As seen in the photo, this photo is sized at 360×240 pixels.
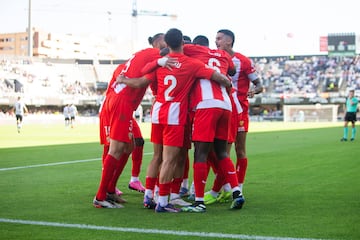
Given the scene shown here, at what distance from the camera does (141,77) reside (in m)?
7.16

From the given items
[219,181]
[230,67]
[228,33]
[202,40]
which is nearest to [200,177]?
[219,181]

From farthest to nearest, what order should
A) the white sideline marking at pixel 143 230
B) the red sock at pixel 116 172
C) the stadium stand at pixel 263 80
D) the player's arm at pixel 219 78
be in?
1. the stadium stand at pixel 263 80
2. the red sock at pixel 116 172
3. the player's arm at pixel 219 78
4. the white sideline marking at pixel 143 230

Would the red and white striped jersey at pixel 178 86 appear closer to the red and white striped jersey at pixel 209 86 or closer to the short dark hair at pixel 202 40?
the red and white striped jersey at pixel 209 86

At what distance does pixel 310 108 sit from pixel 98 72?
36.0 m

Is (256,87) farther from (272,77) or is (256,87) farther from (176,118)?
(272,77)

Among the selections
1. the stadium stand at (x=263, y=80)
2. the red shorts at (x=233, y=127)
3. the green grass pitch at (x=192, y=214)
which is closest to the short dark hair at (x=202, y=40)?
the red shorts at (x=233, y=127)

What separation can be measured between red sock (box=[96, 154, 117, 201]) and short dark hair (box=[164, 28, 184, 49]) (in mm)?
1622

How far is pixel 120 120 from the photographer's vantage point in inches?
282

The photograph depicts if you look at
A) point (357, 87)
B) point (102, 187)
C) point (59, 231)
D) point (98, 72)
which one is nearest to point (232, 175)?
point (102, 187)

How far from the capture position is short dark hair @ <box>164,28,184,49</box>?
6695mm

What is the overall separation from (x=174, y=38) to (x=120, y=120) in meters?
1.29

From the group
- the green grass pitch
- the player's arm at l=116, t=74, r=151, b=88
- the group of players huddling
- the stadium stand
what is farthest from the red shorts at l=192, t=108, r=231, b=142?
the stadium stand

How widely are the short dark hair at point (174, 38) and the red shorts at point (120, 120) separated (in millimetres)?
1045

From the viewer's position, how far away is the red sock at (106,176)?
6.93 m
